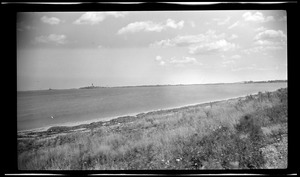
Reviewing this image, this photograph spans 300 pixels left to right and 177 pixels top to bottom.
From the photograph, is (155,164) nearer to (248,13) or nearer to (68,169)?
(68,169)

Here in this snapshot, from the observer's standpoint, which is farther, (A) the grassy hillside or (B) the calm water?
(B) the calm water

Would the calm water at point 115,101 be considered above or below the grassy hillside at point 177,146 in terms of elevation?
above

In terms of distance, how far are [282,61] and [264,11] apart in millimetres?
1213

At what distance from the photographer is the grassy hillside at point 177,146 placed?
5008 mm

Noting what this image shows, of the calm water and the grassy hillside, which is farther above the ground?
the calm water

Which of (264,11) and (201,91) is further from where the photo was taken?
(201,91)

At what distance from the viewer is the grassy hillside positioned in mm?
5008

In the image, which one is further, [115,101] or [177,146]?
[115,101]

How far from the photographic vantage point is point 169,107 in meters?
6.88

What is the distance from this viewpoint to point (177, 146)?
17.9 ft

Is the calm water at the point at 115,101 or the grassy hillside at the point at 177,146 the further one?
the calm water at the point at 115,101
